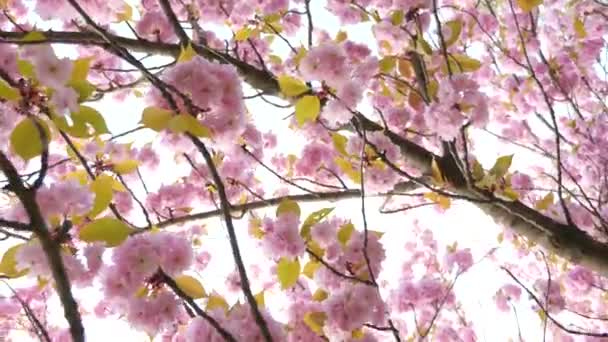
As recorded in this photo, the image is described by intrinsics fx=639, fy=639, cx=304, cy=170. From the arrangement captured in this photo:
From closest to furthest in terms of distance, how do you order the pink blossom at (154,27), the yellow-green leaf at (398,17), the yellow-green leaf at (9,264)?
1. the yellow-green leaf at (9,264)
2. the yellow-green leaf at (398,17)
3. the pink blossom at (154,27)

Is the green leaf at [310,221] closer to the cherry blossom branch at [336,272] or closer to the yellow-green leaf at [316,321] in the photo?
the cherry blossom branch at [336,272]

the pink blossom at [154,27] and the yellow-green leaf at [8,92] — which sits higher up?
the pink blossom at [154,27]

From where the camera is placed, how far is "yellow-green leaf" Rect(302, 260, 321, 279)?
199 centimetres

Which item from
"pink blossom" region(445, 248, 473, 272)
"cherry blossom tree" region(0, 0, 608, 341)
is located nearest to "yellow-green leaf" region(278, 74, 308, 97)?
"cherry blossom tree" region(0, 0, 608, 341)

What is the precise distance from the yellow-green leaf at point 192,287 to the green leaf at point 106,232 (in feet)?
0.54

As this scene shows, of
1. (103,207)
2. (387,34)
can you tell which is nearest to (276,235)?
(103,207)

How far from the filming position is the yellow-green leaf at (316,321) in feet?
5.91

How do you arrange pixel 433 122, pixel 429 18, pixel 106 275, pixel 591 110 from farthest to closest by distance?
1. pixel 591 110
2. pixel 429 18
3. pixel 433 122
4. pixel 106 275

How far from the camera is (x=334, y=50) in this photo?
202cm

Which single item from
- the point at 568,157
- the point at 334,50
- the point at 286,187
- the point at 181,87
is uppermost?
the point at 286,187

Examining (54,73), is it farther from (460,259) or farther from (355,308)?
(460,259)

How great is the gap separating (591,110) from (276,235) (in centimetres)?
302

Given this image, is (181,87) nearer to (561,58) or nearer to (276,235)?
(276,235)

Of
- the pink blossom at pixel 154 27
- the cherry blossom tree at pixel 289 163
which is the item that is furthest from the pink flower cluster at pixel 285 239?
the pink blossom at pixel 154 27
